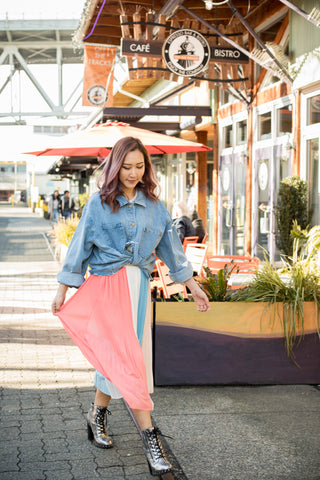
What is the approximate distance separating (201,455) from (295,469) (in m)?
0.54

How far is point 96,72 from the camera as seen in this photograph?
14.6 m

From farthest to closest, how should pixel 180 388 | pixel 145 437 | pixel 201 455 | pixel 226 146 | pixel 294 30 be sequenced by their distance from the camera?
pixel 226 146 < pixel 294 30 < pixel 180 388 < pixel 201 455 < pixel 145 437

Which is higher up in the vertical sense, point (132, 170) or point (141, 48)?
point (141, 48)

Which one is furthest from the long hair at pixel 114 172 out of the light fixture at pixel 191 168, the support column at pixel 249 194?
the light fixture at pixel 191 168

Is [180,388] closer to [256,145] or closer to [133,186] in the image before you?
[133,186]

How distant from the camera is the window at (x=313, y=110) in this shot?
953 cm

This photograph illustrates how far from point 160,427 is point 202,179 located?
12.6 metres

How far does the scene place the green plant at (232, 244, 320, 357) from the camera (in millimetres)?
5250

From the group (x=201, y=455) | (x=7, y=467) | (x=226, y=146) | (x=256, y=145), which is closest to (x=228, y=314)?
(x=201, y=455)

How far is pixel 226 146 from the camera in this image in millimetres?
14070

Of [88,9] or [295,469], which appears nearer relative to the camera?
[295,469]

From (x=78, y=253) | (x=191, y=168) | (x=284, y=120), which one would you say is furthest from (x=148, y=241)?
(x=191, y=168)

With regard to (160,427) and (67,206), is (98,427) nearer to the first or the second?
(160,427)

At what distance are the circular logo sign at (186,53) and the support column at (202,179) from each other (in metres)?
6.26
